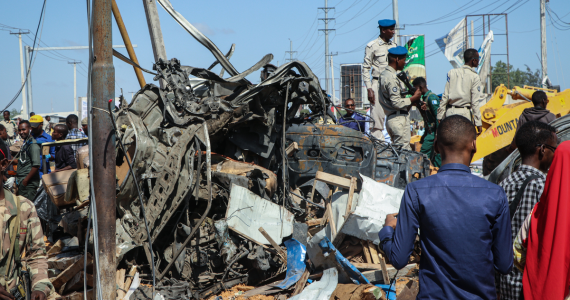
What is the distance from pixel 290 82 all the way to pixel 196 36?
1.46 meters

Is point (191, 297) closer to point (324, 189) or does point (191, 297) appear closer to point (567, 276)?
point (324, 189)

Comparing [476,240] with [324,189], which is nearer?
[476,240]

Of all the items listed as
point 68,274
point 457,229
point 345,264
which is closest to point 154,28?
point 68,274

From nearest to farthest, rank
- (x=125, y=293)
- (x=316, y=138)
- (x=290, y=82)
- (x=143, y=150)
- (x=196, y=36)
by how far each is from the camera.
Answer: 1. (x=125, y=293)
2. (x=143, y=150)
3. (x=196, y=36)
4. (x=290, y=82)
5. (x=316, y=138)

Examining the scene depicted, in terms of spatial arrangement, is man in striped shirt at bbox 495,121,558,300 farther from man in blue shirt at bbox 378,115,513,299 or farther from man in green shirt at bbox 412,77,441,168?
man in green shirt at bbox 412,77,441,168

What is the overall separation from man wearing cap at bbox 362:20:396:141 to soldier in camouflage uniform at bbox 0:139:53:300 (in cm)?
643

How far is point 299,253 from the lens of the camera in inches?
216

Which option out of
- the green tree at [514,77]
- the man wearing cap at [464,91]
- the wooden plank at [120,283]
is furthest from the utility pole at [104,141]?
the green tree at [514,77]

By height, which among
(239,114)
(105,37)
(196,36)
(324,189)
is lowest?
(324,189)

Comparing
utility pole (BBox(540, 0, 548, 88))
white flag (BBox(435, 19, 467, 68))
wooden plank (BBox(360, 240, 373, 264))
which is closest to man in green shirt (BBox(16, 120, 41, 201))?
wooden plank (BBox(360, 240, 373, 264))

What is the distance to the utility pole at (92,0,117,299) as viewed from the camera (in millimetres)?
3492

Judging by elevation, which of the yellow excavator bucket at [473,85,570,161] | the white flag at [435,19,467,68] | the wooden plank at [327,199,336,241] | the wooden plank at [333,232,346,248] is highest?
the white flag at [435,19,467,68]

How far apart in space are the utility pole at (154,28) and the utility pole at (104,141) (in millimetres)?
3876

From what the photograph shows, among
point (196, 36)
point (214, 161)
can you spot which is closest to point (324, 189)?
point (214, 161)
